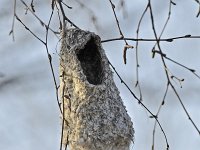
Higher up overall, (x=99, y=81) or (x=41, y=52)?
(x=41, y=52)

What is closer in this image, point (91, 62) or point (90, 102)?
point (90, 102)

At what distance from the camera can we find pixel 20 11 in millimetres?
2566

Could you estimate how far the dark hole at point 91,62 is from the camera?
219cm

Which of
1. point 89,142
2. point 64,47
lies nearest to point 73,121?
point 89,142

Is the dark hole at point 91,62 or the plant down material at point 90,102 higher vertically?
the dark hole at point 91,62

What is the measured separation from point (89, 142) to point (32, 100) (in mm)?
2237

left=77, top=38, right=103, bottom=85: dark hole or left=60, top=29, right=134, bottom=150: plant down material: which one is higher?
left=77, top=38, right=103, bottom=85: dark hole

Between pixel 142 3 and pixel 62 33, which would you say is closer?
pixel 62 33

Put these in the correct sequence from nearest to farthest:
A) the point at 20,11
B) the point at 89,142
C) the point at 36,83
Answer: the point at 89,142 → the point at 20,11 → the point at 36,83

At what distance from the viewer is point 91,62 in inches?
87.5

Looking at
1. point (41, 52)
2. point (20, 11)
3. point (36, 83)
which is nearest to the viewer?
point (20, 11)

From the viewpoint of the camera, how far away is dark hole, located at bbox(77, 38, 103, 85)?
2.19 m

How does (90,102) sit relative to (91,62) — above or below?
below

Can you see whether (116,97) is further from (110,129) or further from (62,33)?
(62,33)
